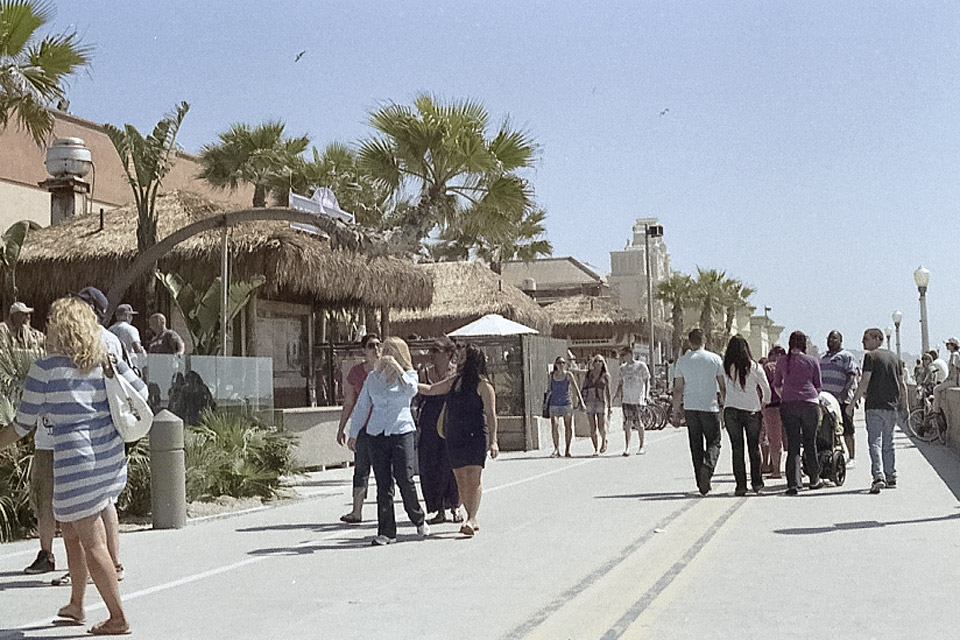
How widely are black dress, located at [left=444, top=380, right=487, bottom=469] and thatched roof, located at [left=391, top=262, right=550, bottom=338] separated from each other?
2511 cm

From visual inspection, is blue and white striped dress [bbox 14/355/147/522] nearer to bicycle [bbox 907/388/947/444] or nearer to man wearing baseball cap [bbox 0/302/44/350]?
man wearing baseball cap [bbox 0/302/44/350]

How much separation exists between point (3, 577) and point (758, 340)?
368 ft

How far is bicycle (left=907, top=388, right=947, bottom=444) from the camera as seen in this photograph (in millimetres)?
22406

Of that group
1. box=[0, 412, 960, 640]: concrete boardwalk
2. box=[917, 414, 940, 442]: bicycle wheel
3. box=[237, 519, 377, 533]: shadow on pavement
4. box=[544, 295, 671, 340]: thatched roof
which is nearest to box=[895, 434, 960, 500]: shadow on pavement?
box=[917, 414, 940, 442]: bicycle wheel

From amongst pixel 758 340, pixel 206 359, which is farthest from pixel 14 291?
pixel 758 340

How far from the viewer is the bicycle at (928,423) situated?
22406 mm

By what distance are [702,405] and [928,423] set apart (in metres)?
11.2

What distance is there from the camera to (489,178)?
27.6 m

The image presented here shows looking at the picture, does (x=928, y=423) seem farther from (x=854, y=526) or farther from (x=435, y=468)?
(x=435, y=468)

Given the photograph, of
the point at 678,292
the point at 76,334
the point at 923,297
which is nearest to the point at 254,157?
the point at 923,297

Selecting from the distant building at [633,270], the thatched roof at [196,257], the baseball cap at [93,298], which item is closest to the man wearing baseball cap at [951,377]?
the thatched roof at [196,257]

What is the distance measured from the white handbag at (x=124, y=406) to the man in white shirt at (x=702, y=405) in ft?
25.3

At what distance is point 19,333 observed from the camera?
1314cm

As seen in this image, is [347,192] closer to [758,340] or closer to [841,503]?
[841,503]
